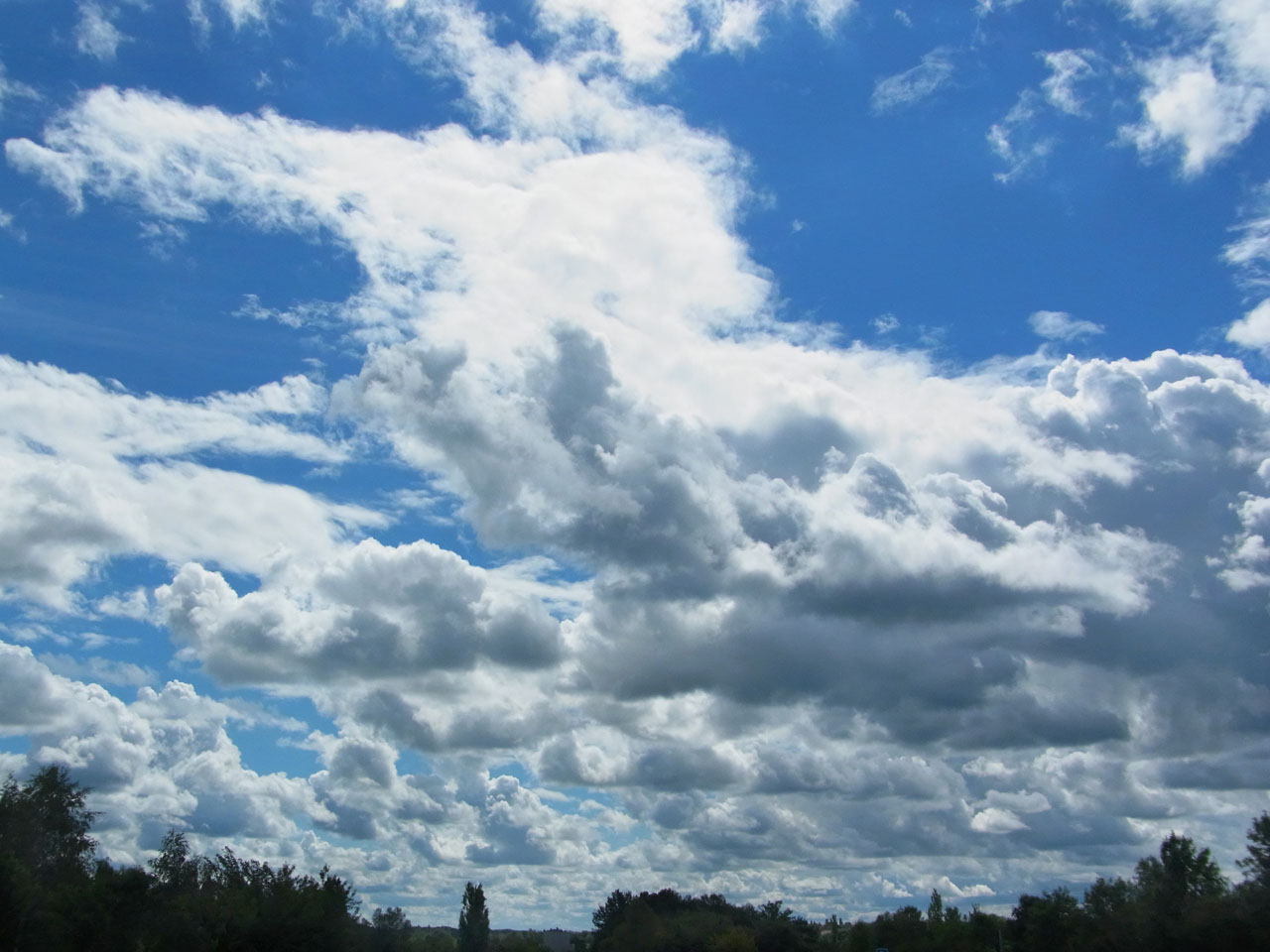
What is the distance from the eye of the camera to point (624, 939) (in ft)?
627

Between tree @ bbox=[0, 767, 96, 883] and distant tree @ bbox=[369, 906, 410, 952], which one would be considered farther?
distant tree @ bbox=[369, 906, 410, 952]

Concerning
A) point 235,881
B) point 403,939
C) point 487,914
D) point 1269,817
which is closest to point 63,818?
point 235,881

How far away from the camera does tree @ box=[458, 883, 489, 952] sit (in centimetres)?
15488

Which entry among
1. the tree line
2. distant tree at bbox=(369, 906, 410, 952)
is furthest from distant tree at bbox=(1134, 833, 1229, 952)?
distant tree at bbox=(369, 906, 410, 952)

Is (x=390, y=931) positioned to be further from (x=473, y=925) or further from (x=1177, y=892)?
(x=1177, y=892)

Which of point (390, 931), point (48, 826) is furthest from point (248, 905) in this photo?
point (390, 931)

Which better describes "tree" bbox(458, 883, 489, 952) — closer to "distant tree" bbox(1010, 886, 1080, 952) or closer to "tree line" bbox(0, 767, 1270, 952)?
"tree line" bbox(0, 767, 1270, 952)

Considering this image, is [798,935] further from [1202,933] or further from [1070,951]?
[1202,933]

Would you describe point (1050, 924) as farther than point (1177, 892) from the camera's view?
Yes

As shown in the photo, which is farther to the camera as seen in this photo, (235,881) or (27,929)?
(235,881)

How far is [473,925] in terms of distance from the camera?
510ft

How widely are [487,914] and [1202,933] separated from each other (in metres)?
103

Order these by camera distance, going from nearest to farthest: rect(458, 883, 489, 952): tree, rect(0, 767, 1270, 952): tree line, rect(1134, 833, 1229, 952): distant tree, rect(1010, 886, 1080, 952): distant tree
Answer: rect(0, 767, 1270, 952): tree line → rect(1134, 833, 1229, 952): distant tree → rect(1010, 886, 1080, 952): distant tree → rect(458, 883, 489, 952): tree

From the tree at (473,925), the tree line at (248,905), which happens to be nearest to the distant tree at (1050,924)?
the tree line at (248,905)
